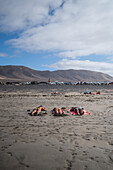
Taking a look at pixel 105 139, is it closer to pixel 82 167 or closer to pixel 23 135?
pixel 82 167

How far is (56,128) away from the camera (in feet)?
18.5

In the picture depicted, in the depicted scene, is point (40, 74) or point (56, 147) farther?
point (40, 74)

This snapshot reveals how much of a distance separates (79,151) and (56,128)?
80.0 inches

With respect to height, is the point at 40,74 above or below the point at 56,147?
above

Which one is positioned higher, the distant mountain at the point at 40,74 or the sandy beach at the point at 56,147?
the distant mountain at the point at 40,74

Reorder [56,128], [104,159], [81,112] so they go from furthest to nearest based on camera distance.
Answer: [81,112], [56,128], [104,159]

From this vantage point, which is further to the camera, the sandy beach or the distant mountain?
the distant mountain

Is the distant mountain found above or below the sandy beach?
above

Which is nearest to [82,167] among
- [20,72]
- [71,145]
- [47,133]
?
[71,145]

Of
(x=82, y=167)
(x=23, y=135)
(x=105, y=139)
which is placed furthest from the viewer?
(x=23, y=135)

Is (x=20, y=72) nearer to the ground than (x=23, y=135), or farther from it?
farther from it

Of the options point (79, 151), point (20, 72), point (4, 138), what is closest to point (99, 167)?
point (79, 151)

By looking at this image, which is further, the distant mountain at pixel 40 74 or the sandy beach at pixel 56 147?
the distant mountain at pixel 40 74

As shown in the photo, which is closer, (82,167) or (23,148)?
(82,167)
